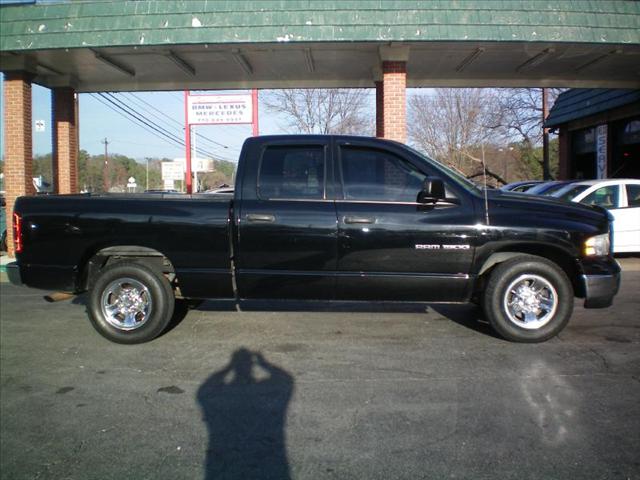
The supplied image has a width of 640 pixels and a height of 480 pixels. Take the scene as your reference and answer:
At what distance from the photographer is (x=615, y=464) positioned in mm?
2938

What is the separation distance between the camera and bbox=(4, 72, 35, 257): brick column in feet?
37.9

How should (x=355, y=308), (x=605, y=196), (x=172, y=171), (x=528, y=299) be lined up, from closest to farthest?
(x=528, y=299) < (x=355, y=308) < (x=605, y=196) < (x=172, y=171)

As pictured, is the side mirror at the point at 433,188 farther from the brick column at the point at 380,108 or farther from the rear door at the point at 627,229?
the brick column at the point at 380,108

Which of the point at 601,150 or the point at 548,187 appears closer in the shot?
the point at 548,187

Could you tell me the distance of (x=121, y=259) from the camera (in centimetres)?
544

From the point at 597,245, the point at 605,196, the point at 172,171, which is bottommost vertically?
the point at 597,245

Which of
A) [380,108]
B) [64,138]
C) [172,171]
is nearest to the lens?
[380,108]

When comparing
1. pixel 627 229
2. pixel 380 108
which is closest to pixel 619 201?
pixel 627 229

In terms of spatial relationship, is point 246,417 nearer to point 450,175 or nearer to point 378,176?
point 378,176

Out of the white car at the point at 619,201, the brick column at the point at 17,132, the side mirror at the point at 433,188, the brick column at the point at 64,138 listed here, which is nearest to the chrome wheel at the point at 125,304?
the side mirror at the point at 433,188

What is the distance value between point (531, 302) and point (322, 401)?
248 cm

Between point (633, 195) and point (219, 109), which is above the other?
point (219, 109)

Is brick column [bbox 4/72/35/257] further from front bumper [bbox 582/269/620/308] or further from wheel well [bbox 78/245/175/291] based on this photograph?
A: front bumper [bbox 582/269/620/308]

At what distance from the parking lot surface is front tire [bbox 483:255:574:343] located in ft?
0.61
